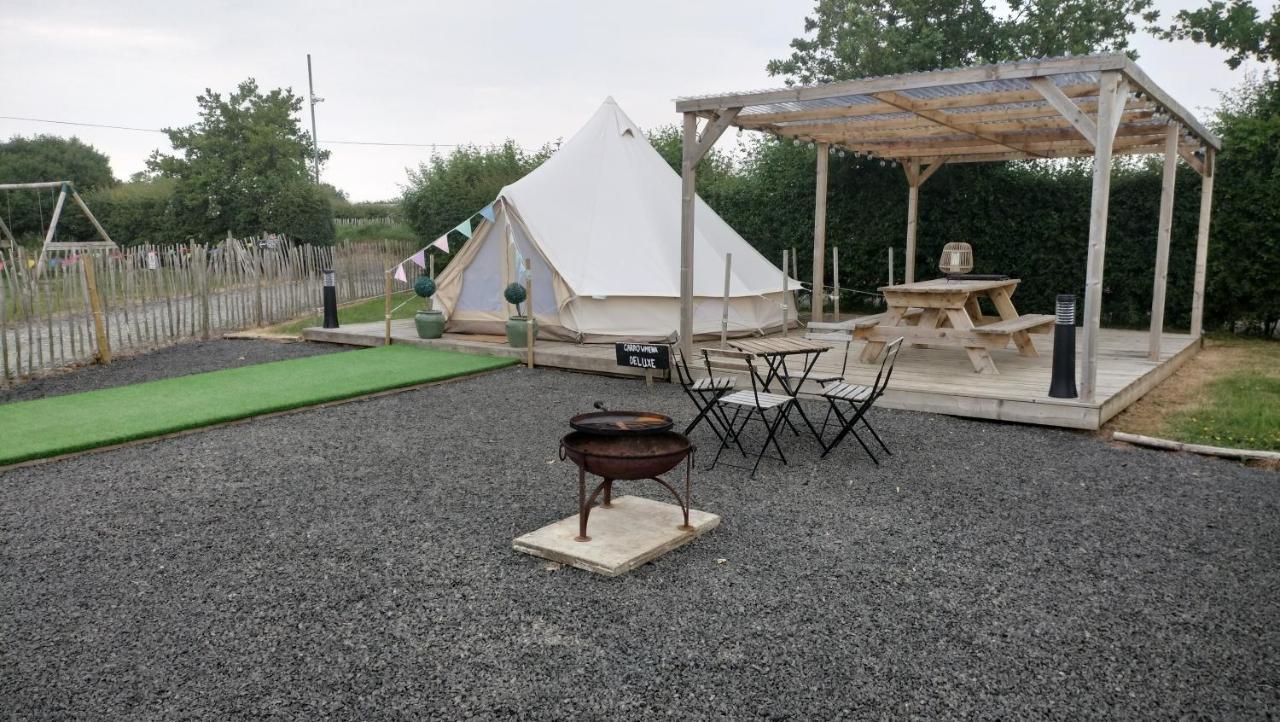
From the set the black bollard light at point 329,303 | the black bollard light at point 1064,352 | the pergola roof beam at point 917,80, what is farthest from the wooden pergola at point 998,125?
the black bollard light at point 329,303

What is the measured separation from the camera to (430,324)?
10.5 meters

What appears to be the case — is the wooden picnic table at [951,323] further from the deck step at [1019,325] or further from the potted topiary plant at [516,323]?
the potted topiary plant at [516,323]

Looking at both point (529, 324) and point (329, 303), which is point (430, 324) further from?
point (529, 324)

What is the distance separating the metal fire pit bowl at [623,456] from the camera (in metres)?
3.66

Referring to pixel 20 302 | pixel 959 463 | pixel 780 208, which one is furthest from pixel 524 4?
pixel 959 463

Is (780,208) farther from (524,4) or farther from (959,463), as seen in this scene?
(959,463)

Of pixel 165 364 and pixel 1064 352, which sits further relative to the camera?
pixel 165 364

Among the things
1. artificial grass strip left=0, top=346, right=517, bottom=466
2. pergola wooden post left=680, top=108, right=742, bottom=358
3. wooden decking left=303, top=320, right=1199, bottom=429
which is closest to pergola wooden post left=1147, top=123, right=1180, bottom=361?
wooden decking left=303, top=320, right=1199, bottom=429

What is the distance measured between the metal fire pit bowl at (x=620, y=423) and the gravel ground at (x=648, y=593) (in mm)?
567

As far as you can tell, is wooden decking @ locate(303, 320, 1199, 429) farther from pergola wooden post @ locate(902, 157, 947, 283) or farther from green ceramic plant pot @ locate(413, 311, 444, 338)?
pergola wooden post @ locate(902, 157, 947, 283)

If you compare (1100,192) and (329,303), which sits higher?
(1100,192)

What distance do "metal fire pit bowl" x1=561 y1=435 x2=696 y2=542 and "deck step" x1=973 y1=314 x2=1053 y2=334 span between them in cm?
434

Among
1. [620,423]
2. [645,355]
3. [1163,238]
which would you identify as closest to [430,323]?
[645,355]

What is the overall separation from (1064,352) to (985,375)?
1.17 m
